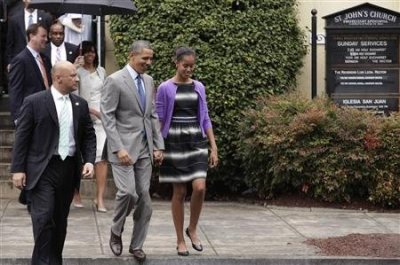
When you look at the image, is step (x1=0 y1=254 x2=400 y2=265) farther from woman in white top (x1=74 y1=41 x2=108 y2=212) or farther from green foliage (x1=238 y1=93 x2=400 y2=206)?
green foliage (x1=238 y1=93 x2=400 y2=206)

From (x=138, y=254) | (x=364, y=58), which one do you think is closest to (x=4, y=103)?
(x=364, y=58)

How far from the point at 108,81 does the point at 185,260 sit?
6.01 feet

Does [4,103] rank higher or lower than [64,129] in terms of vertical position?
higher

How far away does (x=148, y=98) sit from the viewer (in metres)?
8.23

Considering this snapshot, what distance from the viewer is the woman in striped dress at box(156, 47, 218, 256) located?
8359 mm

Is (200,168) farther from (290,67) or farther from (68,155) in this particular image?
(290,67)

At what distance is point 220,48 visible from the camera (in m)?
11.8

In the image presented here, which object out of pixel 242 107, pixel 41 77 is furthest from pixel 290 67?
pixel 41 77

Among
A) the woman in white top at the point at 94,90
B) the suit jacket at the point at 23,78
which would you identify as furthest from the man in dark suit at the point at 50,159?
the woman in white top at the point at 94,90

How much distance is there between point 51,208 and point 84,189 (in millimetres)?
4718

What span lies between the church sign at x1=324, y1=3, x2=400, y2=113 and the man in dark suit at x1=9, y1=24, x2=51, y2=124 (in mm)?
4607

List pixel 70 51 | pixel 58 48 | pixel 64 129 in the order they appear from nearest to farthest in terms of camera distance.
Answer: pixel 64 129
pixel 58 48
pixel 70 51

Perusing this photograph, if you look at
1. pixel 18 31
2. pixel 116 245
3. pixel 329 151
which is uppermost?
pixel 18 31

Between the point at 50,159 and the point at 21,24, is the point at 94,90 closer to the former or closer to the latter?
the point at 21,24
